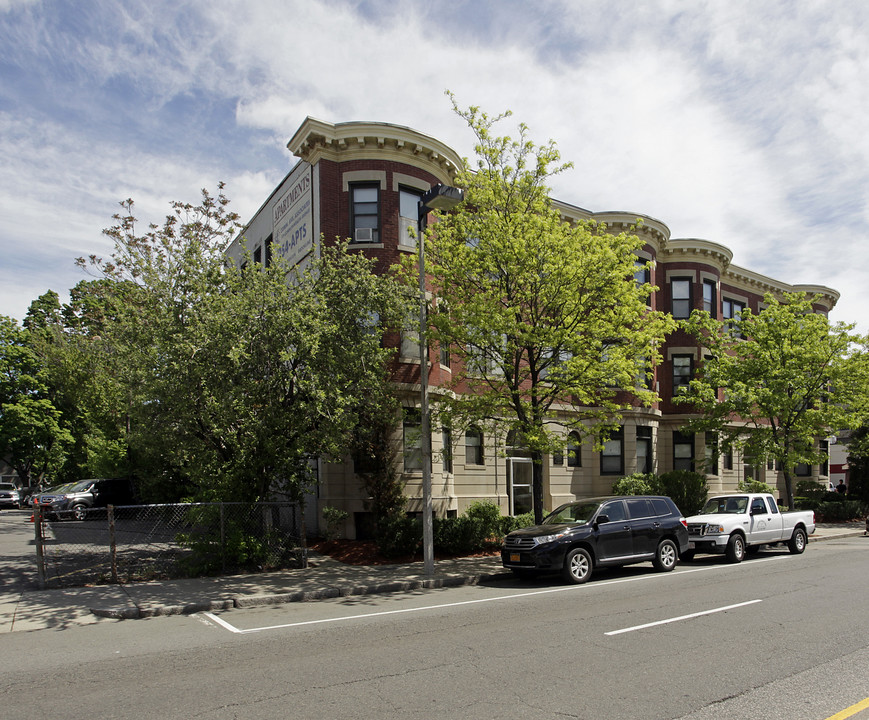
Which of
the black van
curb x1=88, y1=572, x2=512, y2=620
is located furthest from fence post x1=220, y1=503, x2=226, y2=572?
the black van

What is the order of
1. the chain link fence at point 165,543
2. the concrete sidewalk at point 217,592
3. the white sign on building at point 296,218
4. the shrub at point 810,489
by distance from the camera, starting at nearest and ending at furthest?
the concrete sidewalk at point 217,592
the chain link fence at point 165,543
the white sign on building at point 296,218
the shrub at point 810,489

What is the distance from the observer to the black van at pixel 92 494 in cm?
2655

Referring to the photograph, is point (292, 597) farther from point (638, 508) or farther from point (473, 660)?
point (638, 508)

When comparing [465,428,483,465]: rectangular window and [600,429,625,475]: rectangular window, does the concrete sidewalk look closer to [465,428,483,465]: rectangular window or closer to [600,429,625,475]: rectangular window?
[465,428,483,465]: rectangular window

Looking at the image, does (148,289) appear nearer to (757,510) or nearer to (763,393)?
(757,510)

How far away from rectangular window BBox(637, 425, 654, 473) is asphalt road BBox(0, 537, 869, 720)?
17.3 m

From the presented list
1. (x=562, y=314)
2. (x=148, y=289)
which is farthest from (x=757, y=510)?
(x=148, y=289)

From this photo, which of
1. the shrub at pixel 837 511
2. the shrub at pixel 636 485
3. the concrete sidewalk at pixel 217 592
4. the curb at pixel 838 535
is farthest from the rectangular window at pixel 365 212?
the shrub at pixel 837 511

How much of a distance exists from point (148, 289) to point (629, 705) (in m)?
16.5

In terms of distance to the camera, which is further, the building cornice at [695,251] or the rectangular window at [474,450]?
the building cornice at [695,251]

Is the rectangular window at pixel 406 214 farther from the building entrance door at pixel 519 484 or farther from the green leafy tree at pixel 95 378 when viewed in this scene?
the green leafy tree at pixel 95 378

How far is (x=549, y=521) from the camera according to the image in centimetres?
1459

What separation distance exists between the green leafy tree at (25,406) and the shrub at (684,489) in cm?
3454

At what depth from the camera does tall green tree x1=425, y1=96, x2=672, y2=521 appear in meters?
14.8
